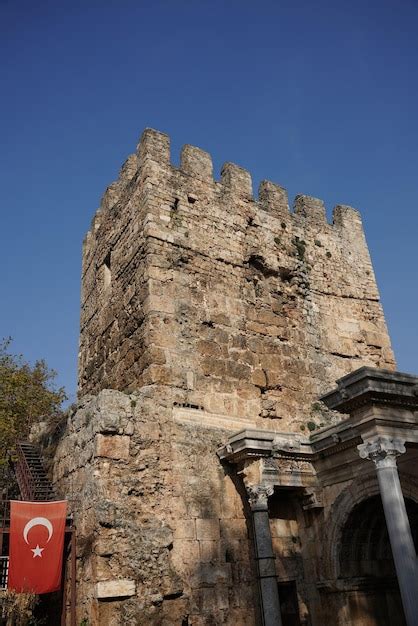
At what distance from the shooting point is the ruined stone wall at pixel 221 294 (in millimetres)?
9773

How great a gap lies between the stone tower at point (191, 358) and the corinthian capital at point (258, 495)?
470 millimetres

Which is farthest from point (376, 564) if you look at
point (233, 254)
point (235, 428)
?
point (233, 254)

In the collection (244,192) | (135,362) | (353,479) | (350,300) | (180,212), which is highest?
(244,192)

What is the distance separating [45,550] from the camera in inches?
316

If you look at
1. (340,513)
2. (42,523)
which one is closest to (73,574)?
(42,523)

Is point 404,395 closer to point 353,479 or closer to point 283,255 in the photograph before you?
point 353,479

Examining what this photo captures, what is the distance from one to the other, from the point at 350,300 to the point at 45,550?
819 centimetres

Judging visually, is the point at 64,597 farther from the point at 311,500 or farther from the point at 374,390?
the point at 374,390

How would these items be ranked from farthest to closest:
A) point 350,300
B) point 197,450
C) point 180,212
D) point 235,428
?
point 350,300 < point 180,212 < point 235,428 < point 197,450

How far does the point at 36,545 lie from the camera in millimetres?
7992

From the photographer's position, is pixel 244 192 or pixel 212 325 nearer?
pixel 212 325

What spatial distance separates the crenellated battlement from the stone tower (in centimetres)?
3

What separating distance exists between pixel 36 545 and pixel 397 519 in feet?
16.4

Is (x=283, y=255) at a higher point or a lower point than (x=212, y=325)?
higher
